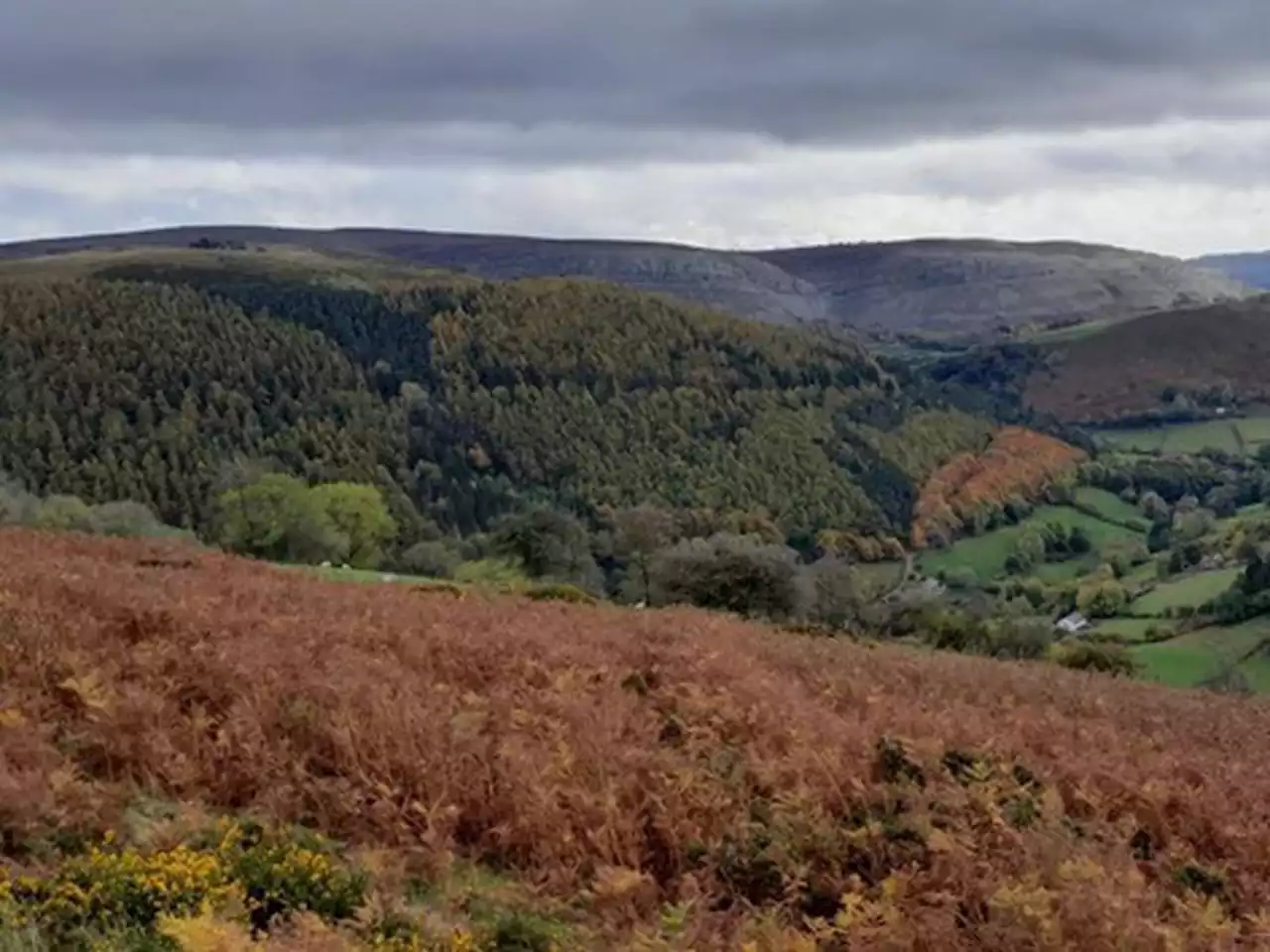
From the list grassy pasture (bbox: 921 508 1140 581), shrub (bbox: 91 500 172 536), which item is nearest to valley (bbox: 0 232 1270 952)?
shrub (bbox: 91 500 172 536)

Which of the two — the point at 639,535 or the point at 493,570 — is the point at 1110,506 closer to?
the point at 639,535

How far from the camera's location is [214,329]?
14750 centimetres

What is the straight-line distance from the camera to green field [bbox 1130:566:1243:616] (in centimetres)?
7588

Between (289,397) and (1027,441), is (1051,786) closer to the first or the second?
(289,397)

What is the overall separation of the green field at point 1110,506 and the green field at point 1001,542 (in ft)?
5.07

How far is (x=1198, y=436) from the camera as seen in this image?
586 feet

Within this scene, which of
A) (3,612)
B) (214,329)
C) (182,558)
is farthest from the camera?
(214,329)

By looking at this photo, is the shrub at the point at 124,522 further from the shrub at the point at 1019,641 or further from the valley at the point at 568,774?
the shrub at the point at 1019,641

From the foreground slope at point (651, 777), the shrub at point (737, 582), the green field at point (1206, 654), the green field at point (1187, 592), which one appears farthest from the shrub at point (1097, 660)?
the green field at point (1187, 592)

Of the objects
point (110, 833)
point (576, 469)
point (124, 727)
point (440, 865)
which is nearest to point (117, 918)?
point (110, 833)

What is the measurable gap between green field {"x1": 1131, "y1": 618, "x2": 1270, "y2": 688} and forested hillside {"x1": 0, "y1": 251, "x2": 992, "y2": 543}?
50.5m

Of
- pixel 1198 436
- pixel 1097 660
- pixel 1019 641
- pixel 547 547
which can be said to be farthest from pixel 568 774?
pixel 1198 436

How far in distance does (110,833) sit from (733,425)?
462ft

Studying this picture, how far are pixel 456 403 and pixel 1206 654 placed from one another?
99.8 metres
